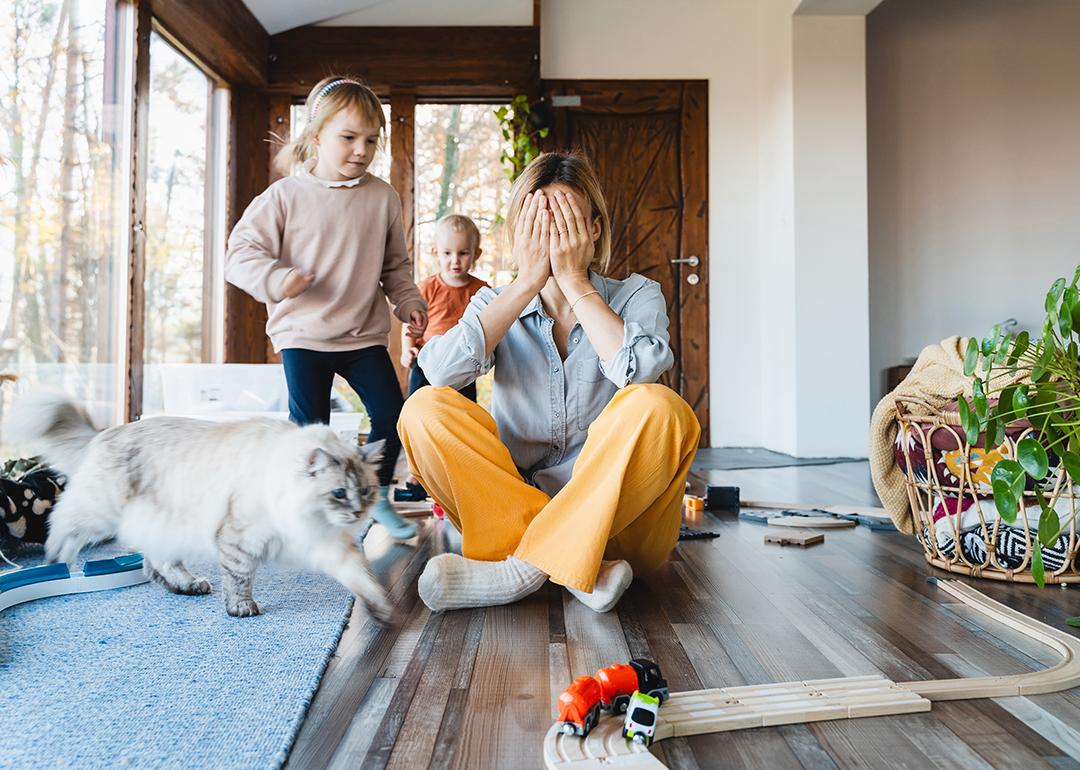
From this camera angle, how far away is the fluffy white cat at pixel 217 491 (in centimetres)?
128

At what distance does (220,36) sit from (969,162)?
4.01m

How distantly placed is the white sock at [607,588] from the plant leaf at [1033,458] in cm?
62

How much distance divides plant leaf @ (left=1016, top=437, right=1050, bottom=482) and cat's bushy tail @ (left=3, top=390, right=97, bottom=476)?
1.52 m

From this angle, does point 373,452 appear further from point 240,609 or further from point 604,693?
point 604,693

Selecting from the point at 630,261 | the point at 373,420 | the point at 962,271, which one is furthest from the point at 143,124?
the point at 962,271

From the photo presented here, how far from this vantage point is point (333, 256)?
224cm

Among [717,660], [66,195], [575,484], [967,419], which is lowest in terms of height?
[717,660]

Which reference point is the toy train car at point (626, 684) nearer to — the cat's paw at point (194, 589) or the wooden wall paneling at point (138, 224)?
Result: the cat's paw at point (194, 589)

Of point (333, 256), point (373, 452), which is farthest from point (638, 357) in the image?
point (333, 256)

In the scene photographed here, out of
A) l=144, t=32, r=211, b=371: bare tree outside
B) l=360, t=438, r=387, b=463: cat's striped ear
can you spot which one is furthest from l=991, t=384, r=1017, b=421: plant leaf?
l=144, t=32, r=211, b=371: bare tree outside

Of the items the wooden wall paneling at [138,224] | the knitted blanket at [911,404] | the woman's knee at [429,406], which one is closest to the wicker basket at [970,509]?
the knitted blanket at [911,404]

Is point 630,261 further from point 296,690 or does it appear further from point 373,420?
point 296,690

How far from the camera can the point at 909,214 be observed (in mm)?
4664

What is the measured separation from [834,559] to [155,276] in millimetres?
3064
